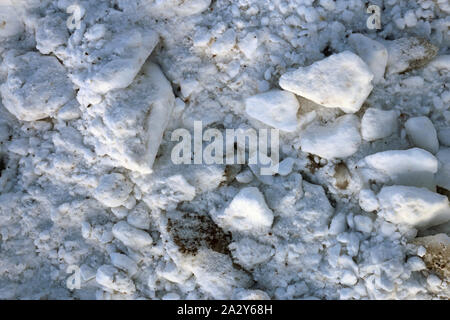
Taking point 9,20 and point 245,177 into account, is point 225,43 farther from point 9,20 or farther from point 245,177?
point 9,20

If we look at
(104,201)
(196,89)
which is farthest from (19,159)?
(196,89)

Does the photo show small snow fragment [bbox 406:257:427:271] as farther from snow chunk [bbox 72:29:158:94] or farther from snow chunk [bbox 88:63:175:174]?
snow chunk [bbox 72:29:158:94]

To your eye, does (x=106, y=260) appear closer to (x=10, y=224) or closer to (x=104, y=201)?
(x=104, y=201)

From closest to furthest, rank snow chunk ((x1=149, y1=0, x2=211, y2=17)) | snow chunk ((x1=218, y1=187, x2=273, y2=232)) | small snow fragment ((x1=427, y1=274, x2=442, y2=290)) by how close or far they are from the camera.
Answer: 1. small snow fragment ((x1=427, y1=274, x2=442, y2=290))
2. snow chunk ((x1=218, y1=187, x2=273, y2=232))
3. snow chunk ((x1=149, y1=0, x2=211, y2=17))

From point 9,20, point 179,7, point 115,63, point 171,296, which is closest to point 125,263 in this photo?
point 171,296

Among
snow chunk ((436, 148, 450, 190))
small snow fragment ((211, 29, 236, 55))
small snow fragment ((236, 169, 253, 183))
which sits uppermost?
small snow fragment ((211, 29, 236, 55))

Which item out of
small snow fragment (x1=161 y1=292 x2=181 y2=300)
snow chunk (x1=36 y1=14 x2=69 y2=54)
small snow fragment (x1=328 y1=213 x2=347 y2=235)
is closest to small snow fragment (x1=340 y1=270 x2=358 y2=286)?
small snow fragment (x1=328 y1=213 x2=347 y2=235)
